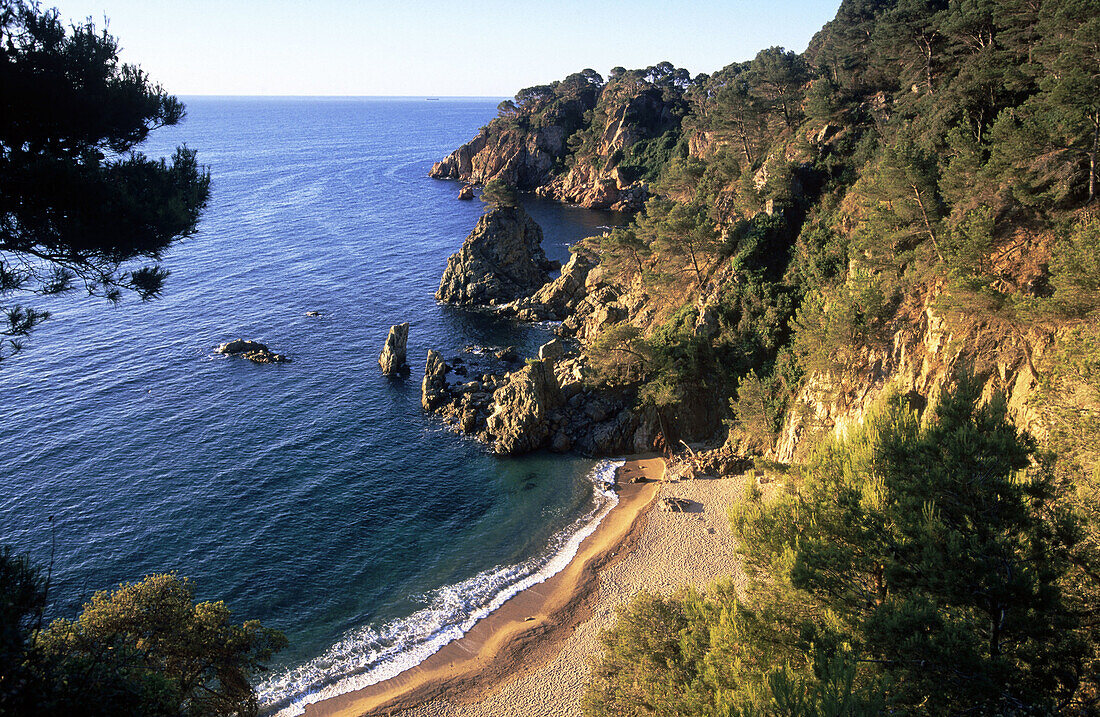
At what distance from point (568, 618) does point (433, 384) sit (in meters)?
23.9

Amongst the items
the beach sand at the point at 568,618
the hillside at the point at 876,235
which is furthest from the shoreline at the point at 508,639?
the hillside at the point at 876,235

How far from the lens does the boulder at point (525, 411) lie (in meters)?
41.2

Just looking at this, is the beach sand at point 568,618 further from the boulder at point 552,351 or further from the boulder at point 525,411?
the boulder at point 552,351

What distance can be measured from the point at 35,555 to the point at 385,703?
70.9 feet

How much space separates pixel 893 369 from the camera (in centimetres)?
2912

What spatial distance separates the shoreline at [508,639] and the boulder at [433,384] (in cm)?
1797

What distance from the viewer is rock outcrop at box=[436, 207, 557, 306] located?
68312 mm

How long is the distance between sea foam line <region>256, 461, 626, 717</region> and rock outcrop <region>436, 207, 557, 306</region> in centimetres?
3924

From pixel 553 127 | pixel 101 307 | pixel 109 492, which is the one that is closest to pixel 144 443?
pixel 109 492

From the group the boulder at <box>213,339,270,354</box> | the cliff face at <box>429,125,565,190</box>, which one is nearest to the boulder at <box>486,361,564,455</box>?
the boulder at <box>213,339,270,354</box>

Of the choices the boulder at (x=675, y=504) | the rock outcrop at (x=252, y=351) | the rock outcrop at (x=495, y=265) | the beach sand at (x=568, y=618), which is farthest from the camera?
the rock outcrop at (x=495, y=265)

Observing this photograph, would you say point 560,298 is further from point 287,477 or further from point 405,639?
point 405,639

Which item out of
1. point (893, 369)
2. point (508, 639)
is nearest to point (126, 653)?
point (508, 639)

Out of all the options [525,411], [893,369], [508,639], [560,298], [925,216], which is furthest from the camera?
[560,298]
